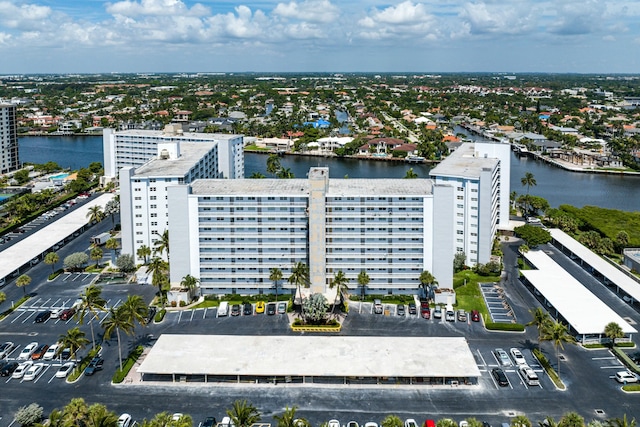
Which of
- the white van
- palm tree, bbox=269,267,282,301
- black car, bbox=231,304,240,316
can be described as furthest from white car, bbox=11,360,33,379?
palm tree, bbox=269,267,282,301

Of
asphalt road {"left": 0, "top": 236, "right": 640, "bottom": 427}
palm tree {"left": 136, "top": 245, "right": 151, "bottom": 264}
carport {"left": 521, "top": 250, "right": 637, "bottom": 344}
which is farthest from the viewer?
palm tree {"left": 136, "top": 245, "right": 151, "bottom": 264}

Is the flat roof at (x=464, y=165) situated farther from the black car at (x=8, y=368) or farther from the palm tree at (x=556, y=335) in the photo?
the black car at (x=8, y=368)

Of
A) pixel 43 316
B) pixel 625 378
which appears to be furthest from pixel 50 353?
pixel 625 378

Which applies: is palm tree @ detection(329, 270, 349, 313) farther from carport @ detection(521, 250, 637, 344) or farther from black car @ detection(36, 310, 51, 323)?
black car @ detection(36, 310, 51, 323)

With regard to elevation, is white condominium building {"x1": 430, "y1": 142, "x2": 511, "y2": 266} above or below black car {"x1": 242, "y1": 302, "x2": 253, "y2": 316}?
above

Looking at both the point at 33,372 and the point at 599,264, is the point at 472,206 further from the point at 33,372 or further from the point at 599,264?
the point at 33,372

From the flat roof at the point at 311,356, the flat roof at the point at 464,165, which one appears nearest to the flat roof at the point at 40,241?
the flat roof at the point at 311,356

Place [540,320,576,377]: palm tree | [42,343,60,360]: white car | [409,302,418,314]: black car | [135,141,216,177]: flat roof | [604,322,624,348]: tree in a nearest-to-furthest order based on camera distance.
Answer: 1. [540,320,576,377]: palm tree
2. [42,343,60,360]: white car
3. [604,322,624,348]: tree
4. [409,302,418,314]: black car
5. [135,141,216,177]: flat roof

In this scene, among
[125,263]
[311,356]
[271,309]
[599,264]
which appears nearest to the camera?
[311,356]
